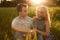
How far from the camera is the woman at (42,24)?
1061 millimetres

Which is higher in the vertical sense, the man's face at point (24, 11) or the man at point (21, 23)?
the man's face at point (24, 11)

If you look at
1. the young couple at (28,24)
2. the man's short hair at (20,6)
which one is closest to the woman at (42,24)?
the young couple at (28,24)

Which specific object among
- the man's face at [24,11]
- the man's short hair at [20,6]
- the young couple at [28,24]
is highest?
the man's short hair at [20,6]

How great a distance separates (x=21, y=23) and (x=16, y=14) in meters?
0.10

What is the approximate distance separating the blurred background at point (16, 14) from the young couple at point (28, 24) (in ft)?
0.13

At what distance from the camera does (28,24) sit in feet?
3.54

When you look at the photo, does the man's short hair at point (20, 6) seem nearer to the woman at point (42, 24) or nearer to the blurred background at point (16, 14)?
the blurred background at point (16, 14)

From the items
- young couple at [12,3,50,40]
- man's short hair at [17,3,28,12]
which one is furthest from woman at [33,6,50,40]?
man's short hair at [17,3,28,12]

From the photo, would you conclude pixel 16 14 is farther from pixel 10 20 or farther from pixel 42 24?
pixel 42 24

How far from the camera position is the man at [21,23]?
3.51 feet

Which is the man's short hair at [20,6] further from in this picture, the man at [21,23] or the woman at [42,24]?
the woman at [42,24]

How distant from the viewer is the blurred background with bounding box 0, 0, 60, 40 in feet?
3.53

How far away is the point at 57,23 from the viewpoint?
3.54 feet

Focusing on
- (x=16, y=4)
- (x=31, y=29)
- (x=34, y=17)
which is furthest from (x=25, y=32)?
(x=16, y=4)
